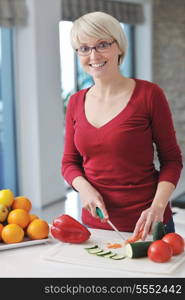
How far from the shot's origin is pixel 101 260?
1.36 m

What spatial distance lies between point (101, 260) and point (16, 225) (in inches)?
12.6

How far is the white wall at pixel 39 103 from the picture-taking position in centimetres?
475

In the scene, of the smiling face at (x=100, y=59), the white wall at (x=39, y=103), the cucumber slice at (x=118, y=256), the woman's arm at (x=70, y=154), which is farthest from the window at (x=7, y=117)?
the cucumber slice at (x=118, y=256)

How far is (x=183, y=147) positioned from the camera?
25.3ft

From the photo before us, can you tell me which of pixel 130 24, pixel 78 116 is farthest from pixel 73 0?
pixel 78 116

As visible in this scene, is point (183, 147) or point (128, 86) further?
point (183, 147)

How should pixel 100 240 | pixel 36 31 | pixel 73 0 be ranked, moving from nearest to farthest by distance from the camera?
pixel 100 240 → pixel 36 31 → pixel 73 0

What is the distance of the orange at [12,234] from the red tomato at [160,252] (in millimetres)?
422

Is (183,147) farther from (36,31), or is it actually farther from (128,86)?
(128,86)

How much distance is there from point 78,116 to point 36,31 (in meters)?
3.22

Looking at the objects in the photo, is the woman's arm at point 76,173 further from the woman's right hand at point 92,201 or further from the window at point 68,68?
the window at point 68,68

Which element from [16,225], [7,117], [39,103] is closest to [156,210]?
[16,225]

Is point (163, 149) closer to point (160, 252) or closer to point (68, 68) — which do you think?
point (160, 252)

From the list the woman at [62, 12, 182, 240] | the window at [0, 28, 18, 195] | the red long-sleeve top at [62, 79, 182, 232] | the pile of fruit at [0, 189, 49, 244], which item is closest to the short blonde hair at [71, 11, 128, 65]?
the woman at [62, 12, 182, 240]
